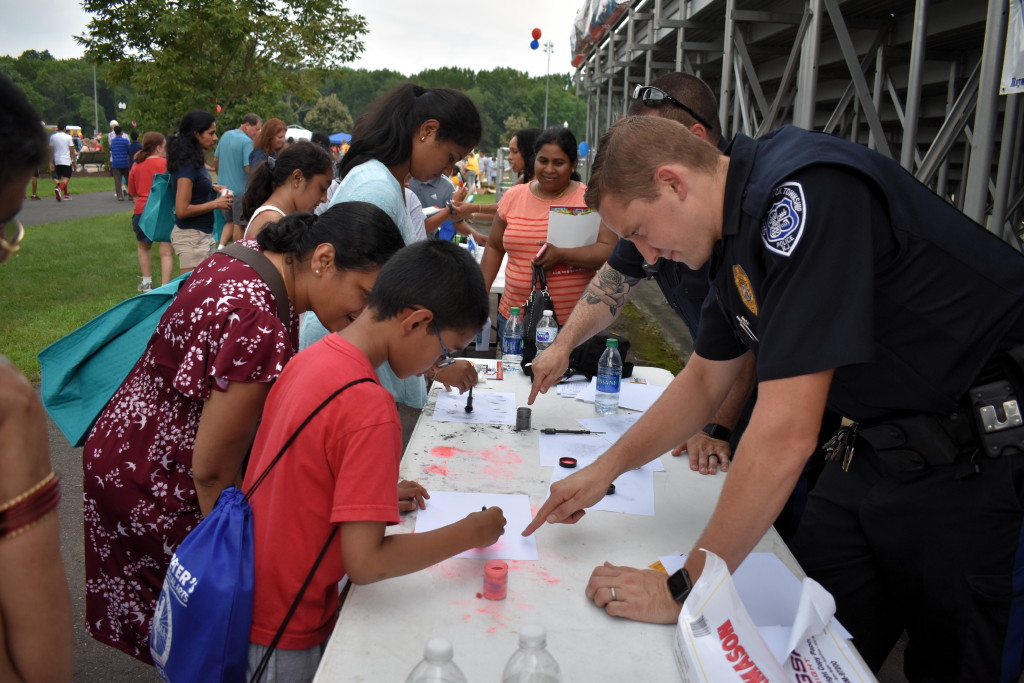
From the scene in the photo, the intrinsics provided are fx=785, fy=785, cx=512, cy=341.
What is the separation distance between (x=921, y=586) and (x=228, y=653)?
147 centimetres

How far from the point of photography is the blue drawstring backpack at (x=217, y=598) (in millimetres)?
1445

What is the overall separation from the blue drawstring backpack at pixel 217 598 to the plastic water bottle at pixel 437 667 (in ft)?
1.34

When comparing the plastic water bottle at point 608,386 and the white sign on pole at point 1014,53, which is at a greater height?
the white sign on pole at point 1014,53

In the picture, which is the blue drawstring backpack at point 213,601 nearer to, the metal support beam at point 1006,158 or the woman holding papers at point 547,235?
the woman holding papers at point 547,235

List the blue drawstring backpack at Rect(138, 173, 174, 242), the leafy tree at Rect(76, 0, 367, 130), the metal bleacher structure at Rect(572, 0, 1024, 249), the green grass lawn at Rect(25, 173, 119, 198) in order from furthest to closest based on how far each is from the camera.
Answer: the green grass lawn at Rect(25, 173, 119, 198)
the leafy tree at Rect(76, 0, 367, 130)
the blue drawstring backpack at Rect(138, 173, 174, 242)
the metal bleacher structure at Rect(572, 0, 1024, 249)

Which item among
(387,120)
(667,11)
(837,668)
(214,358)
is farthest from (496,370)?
(667,11)

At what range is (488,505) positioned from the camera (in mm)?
1950

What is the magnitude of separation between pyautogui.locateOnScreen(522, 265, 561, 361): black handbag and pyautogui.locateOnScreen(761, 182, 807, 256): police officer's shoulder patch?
80.0 inches

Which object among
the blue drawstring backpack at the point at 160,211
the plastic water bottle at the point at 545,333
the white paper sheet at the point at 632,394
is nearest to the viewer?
the white paper sheet at the point at 632,394

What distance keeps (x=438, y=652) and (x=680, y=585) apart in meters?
0.56

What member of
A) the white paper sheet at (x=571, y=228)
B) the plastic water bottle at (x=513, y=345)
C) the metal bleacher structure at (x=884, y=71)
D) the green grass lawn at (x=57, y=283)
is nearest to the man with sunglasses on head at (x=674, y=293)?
the plastic water bottle at (x=513, y=345)

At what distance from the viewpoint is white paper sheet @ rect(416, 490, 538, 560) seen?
171cm

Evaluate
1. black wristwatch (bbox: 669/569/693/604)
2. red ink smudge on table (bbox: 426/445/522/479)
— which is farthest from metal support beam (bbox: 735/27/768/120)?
black wristwatch (bbox: 669/569/693/604)

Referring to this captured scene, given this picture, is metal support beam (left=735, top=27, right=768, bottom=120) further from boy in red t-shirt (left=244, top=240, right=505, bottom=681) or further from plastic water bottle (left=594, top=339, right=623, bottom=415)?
boy in red t-shirt (left=244, top=240, right=505, bottom=681)
